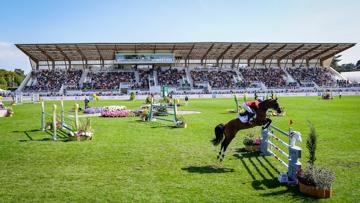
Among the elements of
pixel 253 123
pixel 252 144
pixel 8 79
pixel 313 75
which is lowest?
pixel 252 144

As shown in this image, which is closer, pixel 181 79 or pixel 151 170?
pixel 151 170

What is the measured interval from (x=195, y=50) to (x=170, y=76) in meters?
8.94

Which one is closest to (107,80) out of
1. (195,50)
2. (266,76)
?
(195,50)

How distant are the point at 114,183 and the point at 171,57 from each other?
67678 mm

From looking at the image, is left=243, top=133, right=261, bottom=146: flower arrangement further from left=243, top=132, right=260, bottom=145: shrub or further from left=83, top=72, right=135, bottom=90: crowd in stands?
left=83, top=72, right=135, bottom=90: crowd in stands

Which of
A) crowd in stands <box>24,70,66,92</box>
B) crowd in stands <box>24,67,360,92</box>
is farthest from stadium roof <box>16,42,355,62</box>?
crowd in stands <box>24,67,360,92</box>

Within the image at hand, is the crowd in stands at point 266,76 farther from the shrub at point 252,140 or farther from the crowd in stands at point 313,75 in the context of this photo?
the shrub at point 252,140

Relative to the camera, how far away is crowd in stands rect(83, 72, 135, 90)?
6969cm

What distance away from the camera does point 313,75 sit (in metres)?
79.1

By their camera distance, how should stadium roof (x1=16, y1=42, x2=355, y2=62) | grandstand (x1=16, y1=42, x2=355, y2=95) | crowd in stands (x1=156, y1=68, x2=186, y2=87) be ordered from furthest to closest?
crowd in stands (x1=156, y1=68, x2=186, y2=87), grandstand (x1=16, y1=42, x2=355, y2=95), stadium roof (x1=16, y1=42, x2=355, y2=62)

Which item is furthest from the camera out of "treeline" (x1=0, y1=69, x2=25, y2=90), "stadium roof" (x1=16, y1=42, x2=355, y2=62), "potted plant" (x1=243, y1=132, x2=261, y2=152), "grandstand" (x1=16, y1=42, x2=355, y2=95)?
"treeline" (x1=0, y1=69, x2=25, y2=90)

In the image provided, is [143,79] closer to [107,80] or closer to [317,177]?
[107,80]

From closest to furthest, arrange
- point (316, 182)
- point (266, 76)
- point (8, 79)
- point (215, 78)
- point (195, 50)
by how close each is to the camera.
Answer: point (316, 182)
point (195, 50)
point (215, 78)
point (266, 76)
point (8, 79)

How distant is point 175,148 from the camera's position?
13.2 metres
